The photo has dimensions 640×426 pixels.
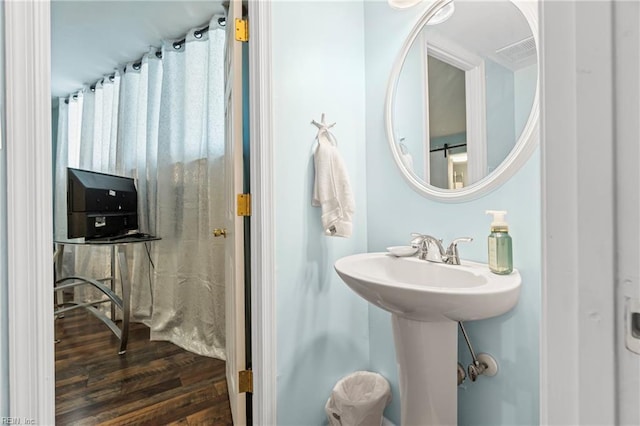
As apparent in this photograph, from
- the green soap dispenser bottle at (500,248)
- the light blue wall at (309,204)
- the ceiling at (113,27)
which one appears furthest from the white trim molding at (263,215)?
the ceiling at (113,27)

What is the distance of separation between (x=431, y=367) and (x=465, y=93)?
989mm

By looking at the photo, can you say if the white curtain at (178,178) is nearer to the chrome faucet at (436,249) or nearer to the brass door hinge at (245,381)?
the brass door hinge at (245,381)

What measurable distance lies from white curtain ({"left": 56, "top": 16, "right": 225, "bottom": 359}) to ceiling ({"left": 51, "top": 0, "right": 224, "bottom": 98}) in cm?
10

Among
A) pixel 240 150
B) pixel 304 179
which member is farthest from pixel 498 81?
pixel 240 150

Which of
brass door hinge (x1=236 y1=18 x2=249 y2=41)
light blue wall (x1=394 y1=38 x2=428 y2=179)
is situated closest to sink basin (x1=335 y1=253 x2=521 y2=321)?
light blue wall (x1=394 y1=38 x2=428 y2=179)

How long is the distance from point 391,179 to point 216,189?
1.37 m

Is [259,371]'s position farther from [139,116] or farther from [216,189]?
[139,116]

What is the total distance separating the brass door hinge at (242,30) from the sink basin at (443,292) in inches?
41.1

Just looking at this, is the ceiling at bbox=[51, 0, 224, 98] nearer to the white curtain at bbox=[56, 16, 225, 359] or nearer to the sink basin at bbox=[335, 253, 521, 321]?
the white curtain at bbox=[56, 16, 225, 359]

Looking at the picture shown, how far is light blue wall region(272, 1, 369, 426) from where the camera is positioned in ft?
4.49

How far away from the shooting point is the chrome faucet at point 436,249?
117 centimetres

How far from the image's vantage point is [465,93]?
123 centimetres

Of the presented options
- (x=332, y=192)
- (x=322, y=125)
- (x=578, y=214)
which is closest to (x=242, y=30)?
(x=322, y=125)

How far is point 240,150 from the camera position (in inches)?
55.2
